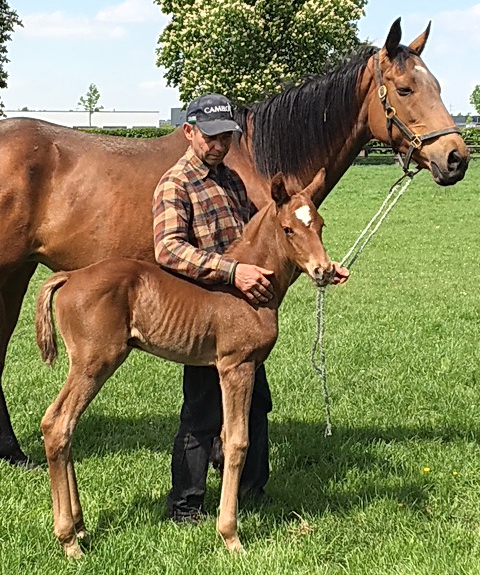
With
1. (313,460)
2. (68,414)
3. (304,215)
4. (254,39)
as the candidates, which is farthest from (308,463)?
(254,39)

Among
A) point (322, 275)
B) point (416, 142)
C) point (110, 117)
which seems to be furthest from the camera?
point (110, 117)

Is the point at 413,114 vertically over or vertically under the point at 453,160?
over

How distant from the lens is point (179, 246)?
334cm

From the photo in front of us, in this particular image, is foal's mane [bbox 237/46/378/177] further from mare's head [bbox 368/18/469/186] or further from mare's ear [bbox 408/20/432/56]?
mare's ear [bbox 408/20/432/56]

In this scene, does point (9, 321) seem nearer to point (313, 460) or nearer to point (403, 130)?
point (313, 460)

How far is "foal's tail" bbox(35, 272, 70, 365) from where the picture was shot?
3.32 m

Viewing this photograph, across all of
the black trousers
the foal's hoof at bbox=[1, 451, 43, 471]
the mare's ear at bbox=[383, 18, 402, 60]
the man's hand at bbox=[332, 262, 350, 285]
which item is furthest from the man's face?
the foal's hoof at bbox=[1, 451, 43, 471]

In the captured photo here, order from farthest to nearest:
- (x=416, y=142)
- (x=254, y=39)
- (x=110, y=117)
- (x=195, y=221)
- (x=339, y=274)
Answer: (x=110, y=117)
(x=254, y=39)
(x=416, y=142)
(x=195, y=221)
(x=339, y=274)

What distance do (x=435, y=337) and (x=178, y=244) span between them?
14.6ft

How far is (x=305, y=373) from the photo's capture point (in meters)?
6.19

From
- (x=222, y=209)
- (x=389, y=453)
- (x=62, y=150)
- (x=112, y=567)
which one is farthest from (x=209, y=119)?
(x=389, y=453)

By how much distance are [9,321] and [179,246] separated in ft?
7.46

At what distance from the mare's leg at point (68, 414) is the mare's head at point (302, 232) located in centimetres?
88

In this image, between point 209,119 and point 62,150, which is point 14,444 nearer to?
point 62,150
